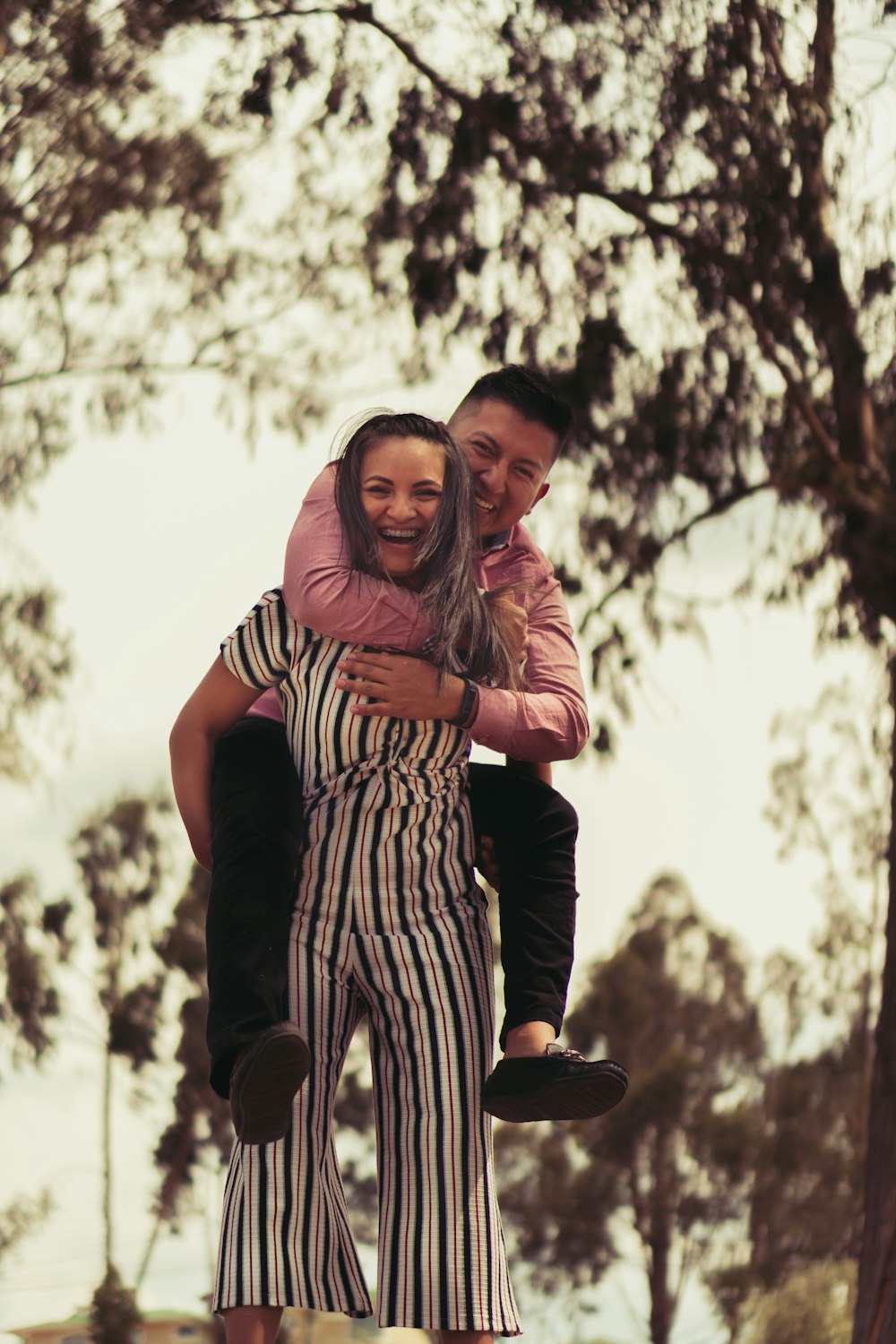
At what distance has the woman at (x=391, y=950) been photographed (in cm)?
255

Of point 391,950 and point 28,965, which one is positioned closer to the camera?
point 391,950

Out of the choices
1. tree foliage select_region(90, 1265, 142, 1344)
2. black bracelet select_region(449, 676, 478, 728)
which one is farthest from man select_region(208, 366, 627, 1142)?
tree foliage select_region(90, 1265, 142, 1344)

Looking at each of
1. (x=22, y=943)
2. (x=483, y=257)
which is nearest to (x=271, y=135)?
(x=483, y=257)

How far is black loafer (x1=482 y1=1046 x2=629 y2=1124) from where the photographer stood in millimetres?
2471

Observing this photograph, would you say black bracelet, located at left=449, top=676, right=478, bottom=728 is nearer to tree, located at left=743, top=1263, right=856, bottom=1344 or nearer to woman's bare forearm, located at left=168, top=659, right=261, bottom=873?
woman's bare forearm, located at left=168, top=659, right=261, bottom=873

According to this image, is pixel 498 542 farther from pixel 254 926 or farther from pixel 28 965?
pixel 28 965

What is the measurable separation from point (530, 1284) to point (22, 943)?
26.3 feet

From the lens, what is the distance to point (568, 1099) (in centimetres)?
251

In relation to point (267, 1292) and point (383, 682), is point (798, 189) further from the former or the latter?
point (267, 1292)

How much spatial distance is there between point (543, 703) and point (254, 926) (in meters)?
0.55

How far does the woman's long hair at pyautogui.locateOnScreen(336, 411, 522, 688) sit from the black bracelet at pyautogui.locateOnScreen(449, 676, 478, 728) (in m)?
0.04

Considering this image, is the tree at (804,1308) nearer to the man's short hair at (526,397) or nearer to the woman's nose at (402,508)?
the man's short hair at (526,397)

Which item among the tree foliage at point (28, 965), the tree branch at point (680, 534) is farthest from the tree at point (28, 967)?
the tree branch at point (680, 534)

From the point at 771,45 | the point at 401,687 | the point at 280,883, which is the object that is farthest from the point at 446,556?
the point at 771,45
